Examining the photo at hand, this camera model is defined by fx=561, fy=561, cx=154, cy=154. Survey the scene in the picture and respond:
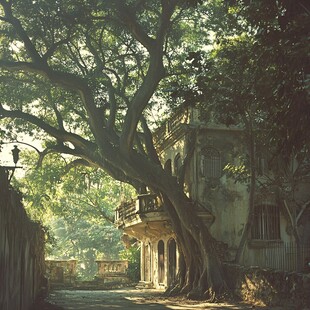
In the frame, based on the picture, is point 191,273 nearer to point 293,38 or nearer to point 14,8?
point 14,8

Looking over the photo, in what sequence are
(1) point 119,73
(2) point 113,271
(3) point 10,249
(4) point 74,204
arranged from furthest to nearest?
(4) point 74,204, (2) point 113,271, (1) point 119,73, (3) point 10,249

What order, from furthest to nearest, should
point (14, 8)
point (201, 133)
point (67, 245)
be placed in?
point (67, 245) → point (201, 133) → point (14, 8)

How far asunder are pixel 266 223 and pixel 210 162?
12.2 ft

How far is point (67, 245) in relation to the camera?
210ft

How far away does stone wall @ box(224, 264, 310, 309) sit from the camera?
50.9 feet

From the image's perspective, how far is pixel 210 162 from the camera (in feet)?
82.6

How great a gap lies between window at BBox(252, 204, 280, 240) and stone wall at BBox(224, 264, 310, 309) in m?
4.46

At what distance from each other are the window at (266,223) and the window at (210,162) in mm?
2384

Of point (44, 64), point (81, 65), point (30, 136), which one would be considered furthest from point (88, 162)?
point (44, 64)

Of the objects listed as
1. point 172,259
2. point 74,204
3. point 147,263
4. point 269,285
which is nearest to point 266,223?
point 172,259

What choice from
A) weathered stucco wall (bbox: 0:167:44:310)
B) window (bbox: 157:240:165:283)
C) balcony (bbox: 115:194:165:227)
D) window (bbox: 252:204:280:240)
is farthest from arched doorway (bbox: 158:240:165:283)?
weathered stucco wall (bbox: 0:167:44:310)

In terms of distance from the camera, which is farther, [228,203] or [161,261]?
[161,261]

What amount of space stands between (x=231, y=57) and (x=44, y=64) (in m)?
8.12

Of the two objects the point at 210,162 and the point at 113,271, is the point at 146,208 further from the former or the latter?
the point at 113,271
